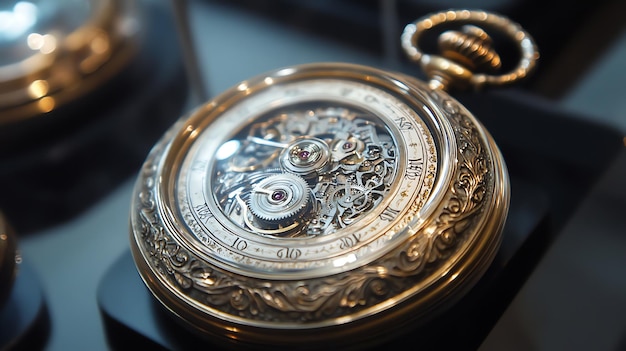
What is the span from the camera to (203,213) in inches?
22.5

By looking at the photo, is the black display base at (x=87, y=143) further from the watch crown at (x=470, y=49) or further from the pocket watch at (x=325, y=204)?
the watch crown at (x=470, y=49)

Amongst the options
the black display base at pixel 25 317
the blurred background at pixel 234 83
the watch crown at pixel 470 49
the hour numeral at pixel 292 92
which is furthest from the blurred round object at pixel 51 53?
the watch crown at pixel 470 49

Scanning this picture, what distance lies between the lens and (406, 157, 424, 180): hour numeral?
56 centimetres

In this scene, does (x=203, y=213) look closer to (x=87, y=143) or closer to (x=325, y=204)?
(x=325, y=204)

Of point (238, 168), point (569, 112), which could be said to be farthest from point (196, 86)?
point (569, 112)

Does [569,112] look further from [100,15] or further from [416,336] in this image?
[100,15]

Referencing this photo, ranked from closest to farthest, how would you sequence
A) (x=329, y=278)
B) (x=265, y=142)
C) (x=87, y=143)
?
(x=329, y=278) < (x=265, y=142) < (x=87, y=143)

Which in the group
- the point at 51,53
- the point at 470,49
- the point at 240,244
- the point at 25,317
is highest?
the point at 470,49

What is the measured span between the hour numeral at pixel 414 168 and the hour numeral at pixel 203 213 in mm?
153

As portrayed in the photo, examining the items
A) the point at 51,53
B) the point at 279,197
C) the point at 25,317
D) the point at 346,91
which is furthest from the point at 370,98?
the point at 51,53

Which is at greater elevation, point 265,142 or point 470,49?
point 470,49

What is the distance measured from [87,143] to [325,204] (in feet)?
1.43

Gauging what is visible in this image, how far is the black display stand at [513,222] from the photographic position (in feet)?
1.89

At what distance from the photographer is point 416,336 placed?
1.78ft
